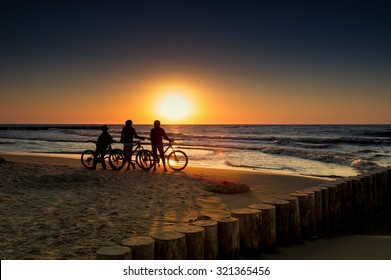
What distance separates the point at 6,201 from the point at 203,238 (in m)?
6.73

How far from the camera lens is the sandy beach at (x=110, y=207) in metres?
5.80

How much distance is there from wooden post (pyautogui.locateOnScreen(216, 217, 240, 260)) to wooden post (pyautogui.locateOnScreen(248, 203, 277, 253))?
26.2 inches

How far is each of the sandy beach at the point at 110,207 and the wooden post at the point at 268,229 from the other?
0.48 ft

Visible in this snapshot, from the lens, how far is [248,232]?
525 centimetres

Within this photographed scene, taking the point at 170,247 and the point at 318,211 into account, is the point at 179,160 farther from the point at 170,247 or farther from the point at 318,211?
the point at 170,247

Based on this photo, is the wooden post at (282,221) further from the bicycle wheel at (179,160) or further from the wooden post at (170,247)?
the bicycle wheel at (179,160)

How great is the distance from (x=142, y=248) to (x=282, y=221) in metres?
2.81

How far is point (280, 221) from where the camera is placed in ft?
19.4

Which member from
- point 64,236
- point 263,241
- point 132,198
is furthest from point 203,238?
point 132,198

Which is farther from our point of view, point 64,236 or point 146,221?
point 146,221

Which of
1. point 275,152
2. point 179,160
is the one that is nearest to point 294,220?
point 179,160

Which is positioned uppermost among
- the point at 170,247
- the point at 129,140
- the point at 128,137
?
the point at 128,137

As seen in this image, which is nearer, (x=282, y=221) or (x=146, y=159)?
(x=282, y=221)
